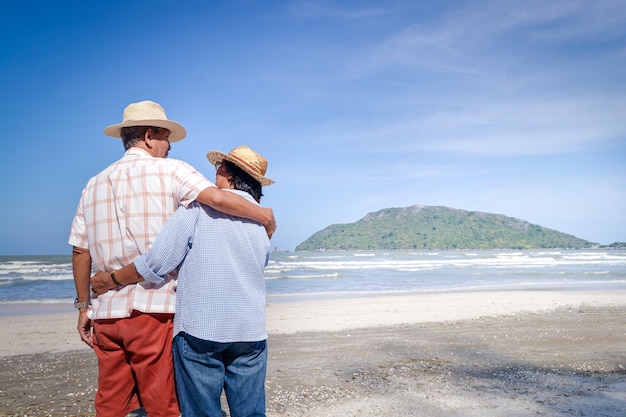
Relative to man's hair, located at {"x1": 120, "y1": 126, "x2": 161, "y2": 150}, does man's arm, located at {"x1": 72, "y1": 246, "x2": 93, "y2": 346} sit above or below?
below

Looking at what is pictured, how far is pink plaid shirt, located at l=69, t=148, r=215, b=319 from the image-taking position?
2156 mm

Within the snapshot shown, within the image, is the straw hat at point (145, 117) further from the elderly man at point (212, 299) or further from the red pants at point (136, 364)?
the red pants at point (136, 364)

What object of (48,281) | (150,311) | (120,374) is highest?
(150,311)

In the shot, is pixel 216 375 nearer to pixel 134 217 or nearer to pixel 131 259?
pixel 131 259

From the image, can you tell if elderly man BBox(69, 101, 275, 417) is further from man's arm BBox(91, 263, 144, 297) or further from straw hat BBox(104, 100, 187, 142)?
straw hat BBox(104, 100, 187, 142)

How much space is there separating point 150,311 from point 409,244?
123m

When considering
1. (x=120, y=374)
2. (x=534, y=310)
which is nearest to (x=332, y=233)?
(x=534, y=310)

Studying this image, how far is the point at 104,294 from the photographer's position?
7.22 feet

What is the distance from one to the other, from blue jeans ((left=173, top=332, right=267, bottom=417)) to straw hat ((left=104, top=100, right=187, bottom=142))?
1045mm

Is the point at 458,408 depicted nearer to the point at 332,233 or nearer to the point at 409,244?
the point at 409,244

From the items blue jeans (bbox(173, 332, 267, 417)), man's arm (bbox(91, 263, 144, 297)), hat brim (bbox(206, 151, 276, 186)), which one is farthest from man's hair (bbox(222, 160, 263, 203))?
blue jeans (bbox(173, 332, 267, 417))

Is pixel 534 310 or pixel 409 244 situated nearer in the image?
pixel 534 310

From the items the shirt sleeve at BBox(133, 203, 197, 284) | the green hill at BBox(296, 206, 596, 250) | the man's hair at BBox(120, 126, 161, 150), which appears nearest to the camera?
the shirt sleeve at BBox(133, 203, 197, 284)

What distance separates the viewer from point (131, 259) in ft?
7.22
